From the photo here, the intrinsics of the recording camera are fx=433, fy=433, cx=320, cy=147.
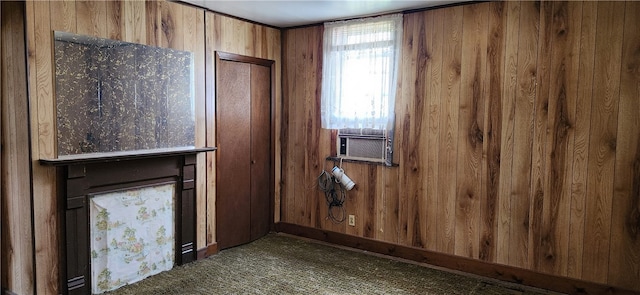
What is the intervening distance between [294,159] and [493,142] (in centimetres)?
208

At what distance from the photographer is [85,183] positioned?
3000mm

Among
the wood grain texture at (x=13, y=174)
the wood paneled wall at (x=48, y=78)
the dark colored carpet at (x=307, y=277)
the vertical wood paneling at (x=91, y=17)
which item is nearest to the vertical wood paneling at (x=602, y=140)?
the dark colored carpet at (x=307, y=277)

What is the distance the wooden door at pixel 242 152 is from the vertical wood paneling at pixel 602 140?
2.94m

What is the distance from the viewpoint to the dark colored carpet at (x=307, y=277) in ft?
10.8

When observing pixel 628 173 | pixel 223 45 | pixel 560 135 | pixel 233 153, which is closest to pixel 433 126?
pixel 560 135

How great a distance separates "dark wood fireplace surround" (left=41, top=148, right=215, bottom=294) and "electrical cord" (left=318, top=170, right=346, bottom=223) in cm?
141

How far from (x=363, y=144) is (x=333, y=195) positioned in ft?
2.11

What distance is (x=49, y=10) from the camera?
278 cm

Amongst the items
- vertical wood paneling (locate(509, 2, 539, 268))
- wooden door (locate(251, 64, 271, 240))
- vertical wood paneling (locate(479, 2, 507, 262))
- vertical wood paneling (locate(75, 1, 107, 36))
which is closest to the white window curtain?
wooden door (locate(251, 64, 271, 240))

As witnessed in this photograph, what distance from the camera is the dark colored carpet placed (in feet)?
10.8

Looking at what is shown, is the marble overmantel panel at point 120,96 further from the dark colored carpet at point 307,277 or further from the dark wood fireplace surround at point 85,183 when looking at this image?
the dark colored carpet at point 307,277

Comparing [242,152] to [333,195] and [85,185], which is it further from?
[85,185]

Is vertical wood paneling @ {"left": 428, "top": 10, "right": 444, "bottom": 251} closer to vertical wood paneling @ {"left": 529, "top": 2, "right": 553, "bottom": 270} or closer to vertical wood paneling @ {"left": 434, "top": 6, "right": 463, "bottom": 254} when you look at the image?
vertical wood paneling @ {"left": 434, "top": 6, "right": 463, "bottom": 254}

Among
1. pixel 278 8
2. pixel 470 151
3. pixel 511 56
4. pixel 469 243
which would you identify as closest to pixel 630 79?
pixel 511 56
